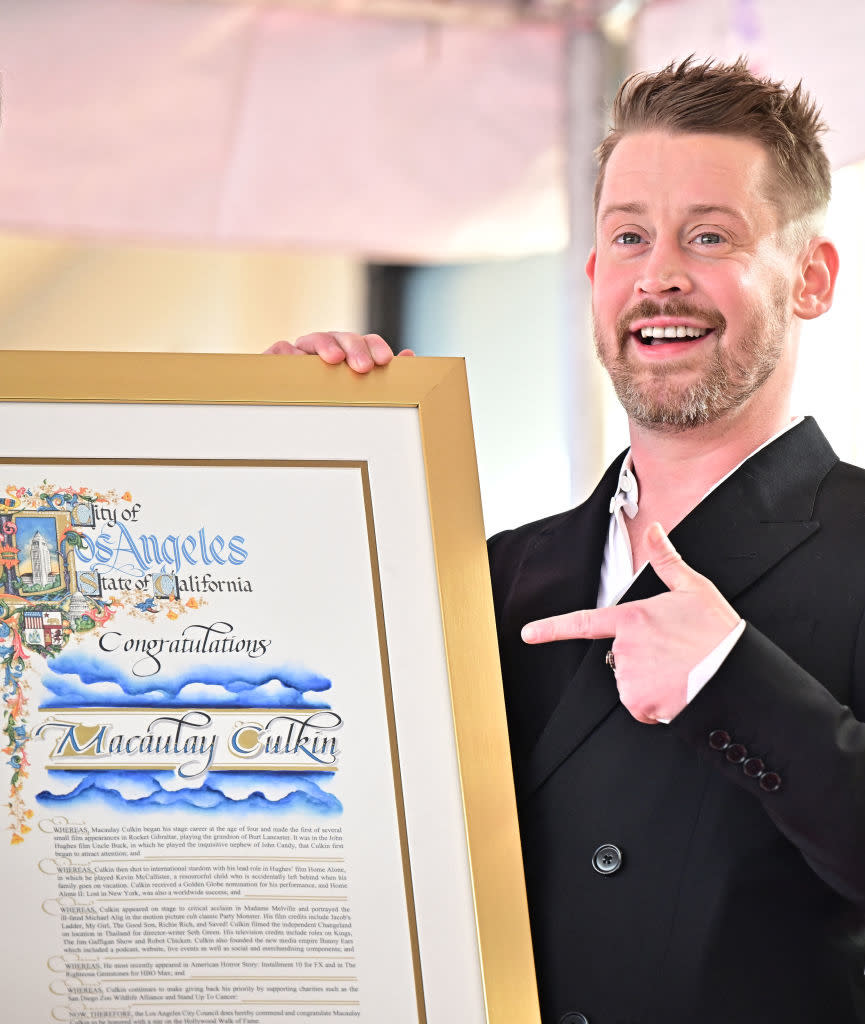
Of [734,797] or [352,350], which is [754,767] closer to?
[734,797]

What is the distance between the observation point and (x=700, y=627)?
48.1 inches

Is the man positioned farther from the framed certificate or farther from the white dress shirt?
the framed certificate

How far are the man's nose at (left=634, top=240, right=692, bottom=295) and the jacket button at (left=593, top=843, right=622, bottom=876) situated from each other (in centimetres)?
66

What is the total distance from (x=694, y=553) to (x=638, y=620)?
217 mm

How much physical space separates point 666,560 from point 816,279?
56cm

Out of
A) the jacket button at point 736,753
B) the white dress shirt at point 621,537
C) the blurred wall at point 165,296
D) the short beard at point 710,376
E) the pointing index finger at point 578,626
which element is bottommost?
the jacket button at point 736,753

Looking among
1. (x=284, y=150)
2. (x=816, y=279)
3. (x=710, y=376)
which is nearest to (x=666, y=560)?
(x=710, y=376)

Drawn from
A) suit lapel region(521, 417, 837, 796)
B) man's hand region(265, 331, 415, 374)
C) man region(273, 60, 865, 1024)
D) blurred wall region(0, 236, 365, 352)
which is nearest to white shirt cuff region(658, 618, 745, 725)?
man region(273, 60, 865, 1024)

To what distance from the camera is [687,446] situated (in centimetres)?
156

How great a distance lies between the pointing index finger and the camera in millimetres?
1273

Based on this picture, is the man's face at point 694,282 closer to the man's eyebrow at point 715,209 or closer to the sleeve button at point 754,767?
the man's eyebrow at point 715,209

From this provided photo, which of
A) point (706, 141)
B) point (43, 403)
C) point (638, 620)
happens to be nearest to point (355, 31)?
point (706, 141)

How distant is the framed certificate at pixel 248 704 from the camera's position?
125 cm

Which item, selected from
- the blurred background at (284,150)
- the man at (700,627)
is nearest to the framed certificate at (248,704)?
the man at (700,627)
